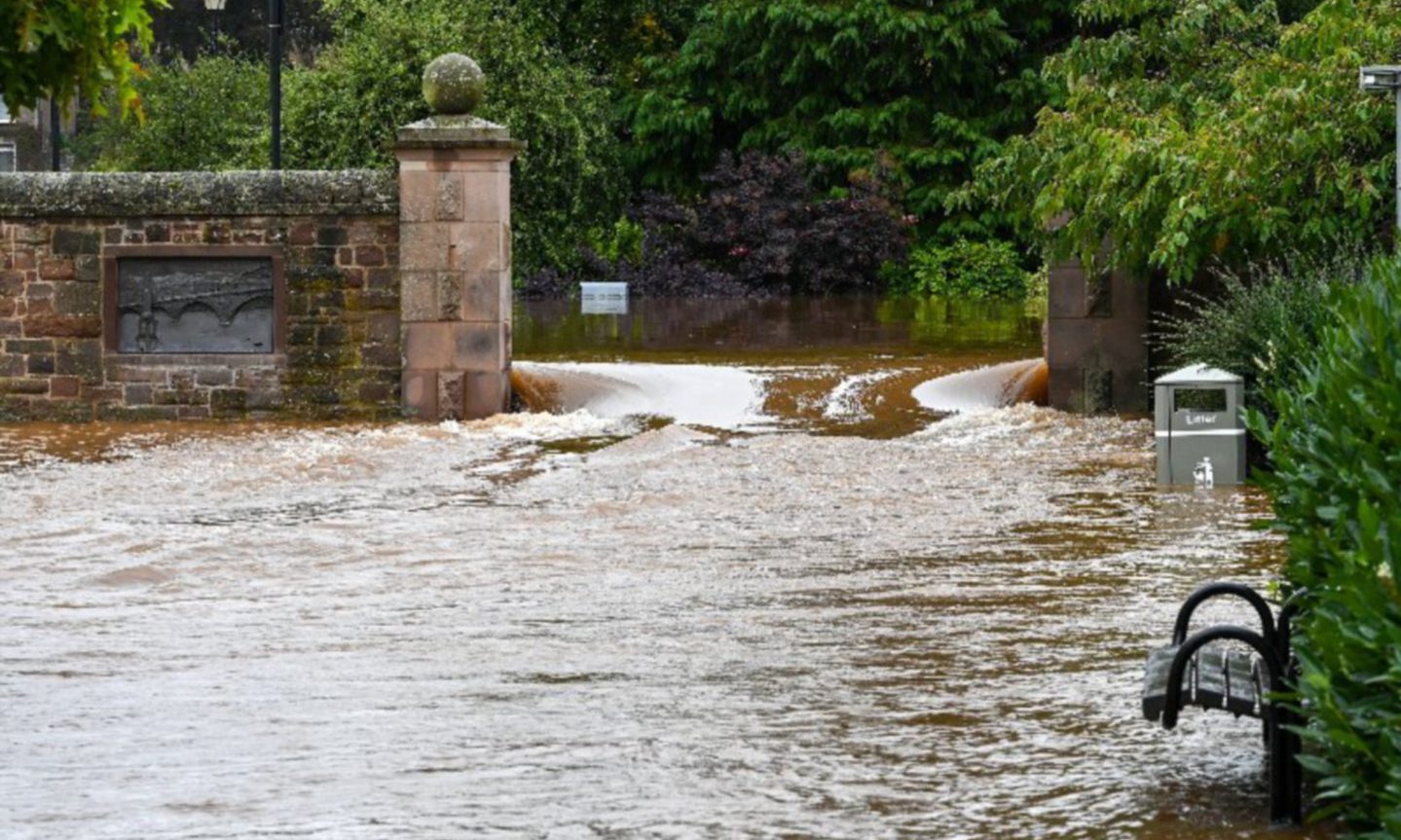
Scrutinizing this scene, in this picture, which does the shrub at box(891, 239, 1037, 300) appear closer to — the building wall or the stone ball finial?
the stone ball finial

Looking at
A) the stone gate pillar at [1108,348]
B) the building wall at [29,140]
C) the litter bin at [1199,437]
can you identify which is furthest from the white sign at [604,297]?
the building wall at [29,140]

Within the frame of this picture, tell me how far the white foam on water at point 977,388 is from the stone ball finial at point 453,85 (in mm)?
4341

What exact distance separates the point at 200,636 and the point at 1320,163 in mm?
9865

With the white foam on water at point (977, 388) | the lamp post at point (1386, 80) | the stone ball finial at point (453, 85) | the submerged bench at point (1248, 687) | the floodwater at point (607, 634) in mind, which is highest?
the stone ball finial at point (453, 85)

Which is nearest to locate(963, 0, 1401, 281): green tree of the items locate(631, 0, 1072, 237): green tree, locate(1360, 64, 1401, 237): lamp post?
locate(1360, 64, 1401, 237): lamp post

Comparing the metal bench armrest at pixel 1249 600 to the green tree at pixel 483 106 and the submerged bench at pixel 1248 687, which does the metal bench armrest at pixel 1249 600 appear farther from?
the green tree at pixel 483 106

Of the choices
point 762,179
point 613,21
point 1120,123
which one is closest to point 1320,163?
point 1120,123

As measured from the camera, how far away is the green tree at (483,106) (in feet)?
109

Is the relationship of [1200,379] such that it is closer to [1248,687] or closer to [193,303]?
[193,303]

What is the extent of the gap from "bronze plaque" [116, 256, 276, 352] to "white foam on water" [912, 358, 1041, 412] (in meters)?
5.28

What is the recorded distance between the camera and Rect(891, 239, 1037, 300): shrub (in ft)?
120

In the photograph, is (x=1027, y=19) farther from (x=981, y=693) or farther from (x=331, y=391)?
(x=981, y=693)

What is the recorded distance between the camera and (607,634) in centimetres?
1073

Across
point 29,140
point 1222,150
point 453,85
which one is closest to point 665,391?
point 453,85
